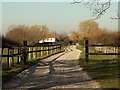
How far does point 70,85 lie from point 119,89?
1620mm

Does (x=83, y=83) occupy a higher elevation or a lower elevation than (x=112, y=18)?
lower

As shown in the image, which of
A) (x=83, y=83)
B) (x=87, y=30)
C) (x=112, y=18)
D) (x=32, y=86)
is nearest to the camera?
(x=32, y=86)

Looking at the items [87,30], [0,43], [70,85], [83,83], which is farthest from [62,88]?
[87,30]

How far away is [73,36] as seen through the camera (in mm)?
113438

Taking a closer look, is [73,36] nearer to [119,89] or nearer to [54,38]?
[54,38]

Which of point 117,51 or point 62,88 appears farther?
point 117,51

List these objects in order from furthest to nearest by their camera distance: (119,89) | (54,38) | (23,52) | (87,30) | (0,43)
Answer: (54,38) → (87,30) → (23,52) → (0,43) → (119,89)

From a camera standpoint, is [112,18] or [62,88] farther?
[112,18]

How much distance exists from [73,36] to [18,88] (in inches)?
4071

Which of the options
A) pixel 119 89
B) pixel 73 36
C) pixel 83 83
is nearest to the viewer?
pixel 119 89

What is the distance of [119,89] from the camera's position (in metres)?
9.95

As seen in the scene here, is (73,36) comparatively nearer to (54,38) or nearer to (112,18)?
(54,38)

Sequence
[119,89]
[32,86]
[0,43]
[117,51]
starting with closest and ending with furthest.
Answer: [119,89] < [32,86] < [0,43] < [117,51]


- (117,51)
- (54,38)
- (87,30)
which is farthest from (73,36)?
(117,51)
